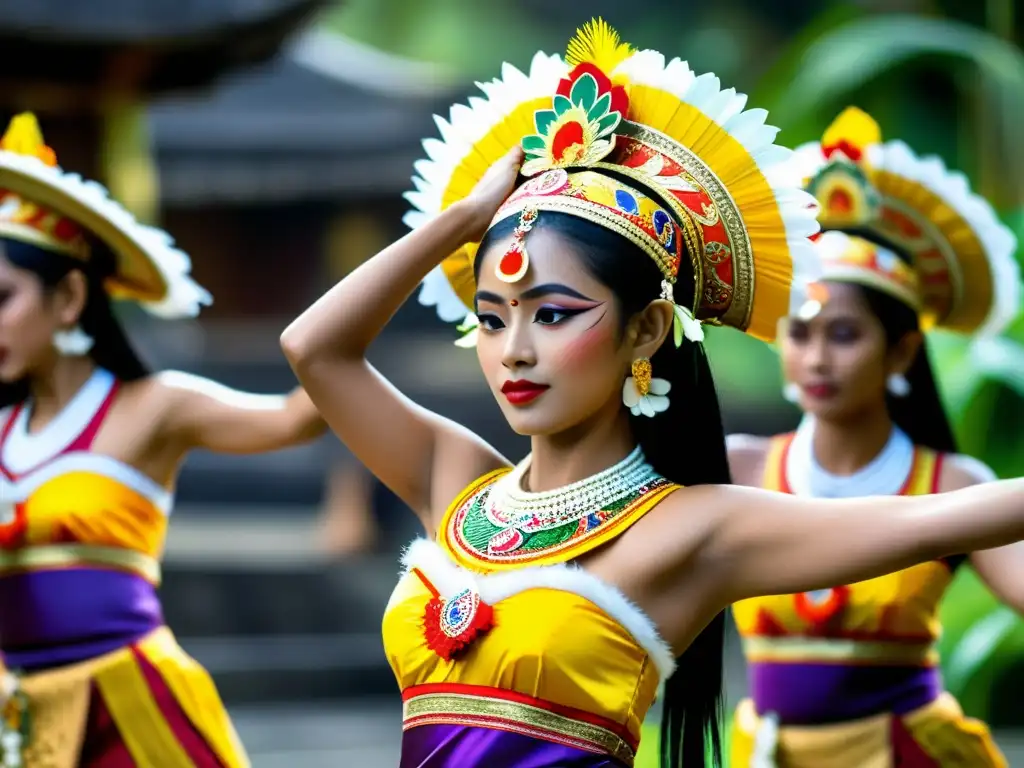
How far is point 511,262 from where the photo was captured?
2.64 meters

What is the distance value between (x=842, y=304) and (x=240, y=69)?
33.6ft

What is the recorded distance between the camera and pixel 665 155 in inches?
106

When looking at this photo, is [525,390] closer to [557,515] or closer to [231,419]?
[557,515]

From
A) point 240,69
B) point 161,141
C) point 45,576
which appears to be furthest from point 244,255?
point 45,576

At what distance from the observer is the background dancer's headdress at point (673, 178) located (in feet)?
8.72

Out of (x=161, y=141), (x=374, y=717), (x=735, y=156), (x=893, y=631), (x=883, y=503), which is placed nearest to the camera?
(x=883, y=503)

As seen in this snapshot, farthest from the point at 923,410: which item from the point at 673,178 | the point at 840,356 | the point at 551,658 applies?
the point at 551,658

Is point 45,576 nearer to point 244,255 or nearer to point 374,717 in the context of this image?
point 374,717

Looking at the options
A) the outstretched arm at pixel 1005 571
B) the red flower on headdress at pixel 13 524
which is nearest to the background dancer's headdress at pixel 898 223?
the outstretched arm at pixel 1005 571

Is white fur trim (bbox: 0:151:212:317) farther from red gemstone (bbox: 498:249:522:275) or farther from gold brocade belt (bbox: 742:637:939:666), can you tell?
gold brocade belt (bbox: 742:637:939:666)

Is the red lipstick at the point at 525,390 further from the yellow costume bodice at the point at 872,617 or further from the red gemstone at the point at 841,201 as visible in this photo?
the red gemstone at the point at 841,201

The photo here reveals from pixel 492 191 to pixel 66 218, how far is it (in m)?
1.57

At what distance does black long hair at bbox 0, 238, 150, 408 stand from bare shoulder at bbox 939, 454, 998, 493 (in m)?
1.94

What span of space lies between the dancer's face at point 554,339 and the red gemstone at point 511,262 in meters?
0.02
